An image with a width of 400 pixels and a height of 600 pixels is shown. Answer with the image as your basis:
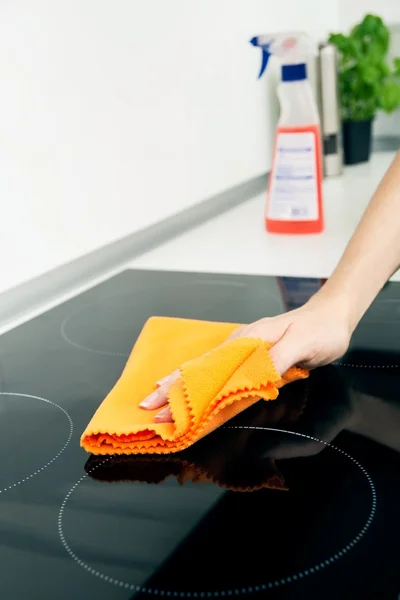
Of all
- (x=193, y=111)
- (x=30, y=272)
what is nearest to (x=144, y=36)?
(x=193, y=111)

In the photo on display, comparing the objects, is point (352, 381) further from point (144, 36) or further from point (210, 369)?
point (144, 36)

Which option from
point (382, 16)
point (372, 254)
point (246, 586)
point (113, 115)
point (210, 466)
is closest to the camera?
point (246, 586)

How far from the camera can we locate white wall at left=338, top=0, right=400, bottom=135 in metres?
1.93

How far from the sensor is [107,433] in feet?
1.95

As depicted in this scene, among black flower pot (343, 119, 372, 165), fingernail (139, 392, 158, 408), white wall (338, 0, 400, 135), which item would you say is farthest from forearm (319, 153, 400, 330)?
white wall (338, 0, 400, 135)

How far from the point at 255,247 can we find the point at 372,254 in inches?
17.0

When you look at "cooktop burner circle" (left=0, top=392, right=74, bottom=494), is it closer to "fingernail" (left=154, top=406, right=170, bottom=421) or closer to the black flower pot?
"fingernail" (left=154, top=406, right=170, bottom=421)

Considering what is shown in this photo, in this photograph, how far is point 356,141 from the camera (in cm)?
181

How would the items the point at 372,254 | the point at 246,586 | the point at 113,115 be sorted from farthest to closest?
the point at 113,115 < the point at 372,254 < the point at 246,586

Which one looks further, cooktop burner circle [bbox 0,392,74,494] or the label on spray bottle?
the label on spray bottle

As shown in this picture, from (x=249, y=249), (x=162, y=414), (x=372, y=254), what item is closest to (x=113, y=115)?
(x=249, y=249)

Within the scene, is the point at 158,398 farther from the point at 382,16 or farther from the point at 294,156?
the point at 382,16

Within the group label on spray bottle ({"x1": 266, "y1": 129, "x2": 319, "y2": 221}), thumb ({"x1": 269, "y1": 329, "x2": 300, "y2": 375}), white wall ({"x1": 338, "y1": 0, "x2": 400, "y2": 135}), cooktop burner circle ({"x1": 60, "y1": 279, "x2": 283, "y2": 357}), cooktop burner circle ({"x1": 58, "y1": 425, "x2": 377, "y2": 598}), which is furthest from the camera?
white wall ({"x1": 338, "y1": 0, "x2": 400, "y2": 135})

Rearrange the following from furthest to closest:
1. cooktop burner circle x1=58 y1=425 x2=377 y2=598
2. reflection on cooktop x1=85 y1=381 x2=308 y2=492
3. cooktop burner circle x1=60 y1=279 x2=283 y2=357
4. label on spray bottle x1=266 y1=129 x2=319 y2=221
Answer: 1. label on spray bottle x1=266 y1=129 x2=319 y2=221
2. cooktop burner circle x1=60 y1=279 x2=283 y2=357
3. reflection on cooktop x1=85 y1=381 x2=308 y2=492
4. cooktop burner circle x1=58 y1=425 x2=377 y2=598
